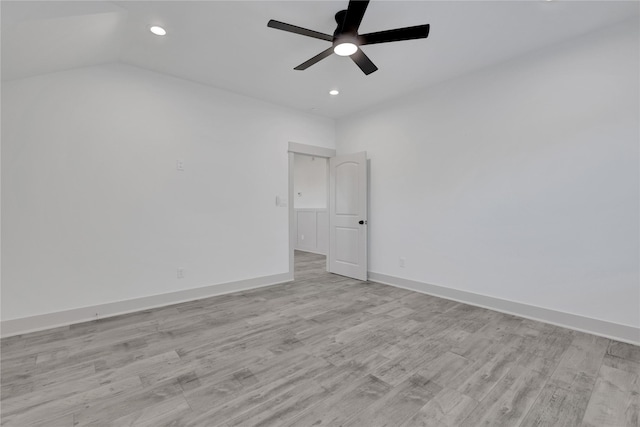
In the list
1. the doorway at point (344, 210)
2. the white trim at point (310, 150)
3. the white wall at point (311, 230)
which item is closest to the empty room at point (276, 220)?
the doorway at point (344, 210)

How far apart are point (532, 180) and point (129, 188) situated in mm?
4423

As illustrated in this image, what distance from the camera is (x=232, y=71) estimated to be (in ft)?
10.9

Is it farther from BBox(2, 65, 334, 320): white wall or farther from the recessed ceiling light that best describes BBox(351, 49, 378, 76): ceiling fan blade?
BBox(2, 65, 334, 320): white wall

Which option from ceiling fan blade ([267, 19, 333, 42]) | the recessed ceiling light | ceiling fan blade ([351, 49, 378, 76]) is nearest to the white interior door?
ceiling fan blade ([351, 49, 378, 76])

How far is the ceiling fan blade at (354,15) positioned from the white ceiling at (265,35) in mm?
243

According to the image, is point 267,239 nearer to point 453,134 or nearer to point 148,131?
point 148,131

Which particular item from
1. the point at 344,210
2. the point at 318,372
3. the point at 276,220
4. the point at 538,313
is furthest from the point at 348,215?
the point at 318,372

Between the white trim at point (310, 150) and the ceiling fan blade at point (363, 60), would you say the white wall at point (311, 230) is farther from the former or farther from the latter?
the ceiling fan blade at point (363, 60)

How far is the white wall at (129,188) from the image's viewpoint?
2.64m

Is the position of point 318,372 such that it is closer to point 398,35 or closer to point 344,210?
point 398,35

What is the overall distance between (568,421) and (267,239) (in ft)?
11.7

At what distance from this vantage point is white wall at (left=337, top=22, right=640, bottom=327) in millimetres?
2490

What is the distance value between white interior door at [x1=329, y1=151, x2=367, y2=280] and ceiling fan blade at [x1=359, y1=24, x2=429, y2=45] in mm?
2287

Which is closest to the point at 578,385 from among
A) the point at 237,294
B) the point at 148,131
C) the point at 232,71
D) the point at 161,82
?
the point at 237,294
